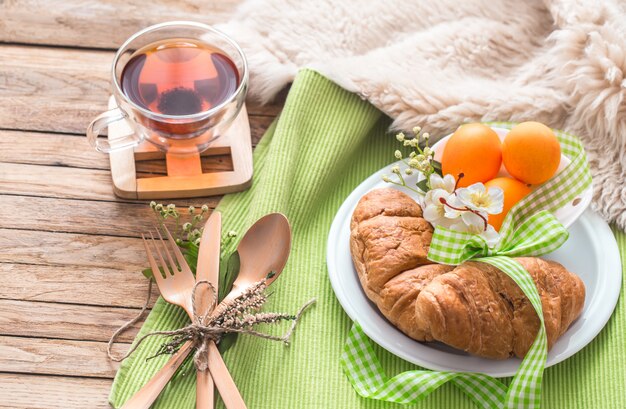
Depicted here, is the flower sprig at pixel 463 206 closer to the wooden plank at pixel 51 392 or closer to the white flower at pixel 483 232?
the white flower at pixel 483 232

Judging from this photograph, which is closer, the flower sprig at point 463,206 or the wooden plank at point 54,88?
the flower sprig at point 463,206

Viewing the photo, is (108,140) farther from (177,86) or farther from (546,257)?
(546,257)

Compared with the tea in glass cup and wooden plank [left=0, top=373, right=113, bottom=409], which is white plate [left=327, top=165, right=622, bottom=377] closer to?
the tea in glass cup

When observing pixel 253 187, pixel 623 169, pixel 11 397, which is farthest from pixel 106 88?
pixel 623 169

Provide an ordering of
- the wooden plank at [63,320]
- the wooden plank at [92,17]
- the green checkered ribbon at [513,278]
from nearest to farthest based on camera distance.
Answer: the green checkered ribbon at [513,278] → the wooden plank at [63,320] → the wooden plank at [92,17]

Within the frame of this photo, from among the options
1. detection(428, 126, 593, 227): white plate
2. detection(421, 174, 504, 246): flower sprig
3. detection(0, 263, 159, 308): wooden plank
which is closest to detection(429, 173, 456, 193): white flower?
detection(421, 174, 504, 246): flower sprig

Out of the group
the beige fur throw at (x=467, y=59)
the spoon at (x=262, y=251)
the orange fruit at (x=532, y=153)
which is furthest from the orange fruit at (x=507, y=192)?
the spoon at (x=262, y=251)

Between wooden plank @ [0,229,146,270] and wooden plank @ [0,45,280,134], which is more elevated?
wooden plank @ [0,45,280,134]

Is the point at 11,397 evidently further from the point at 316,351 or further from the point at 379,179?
the point at 379,179
